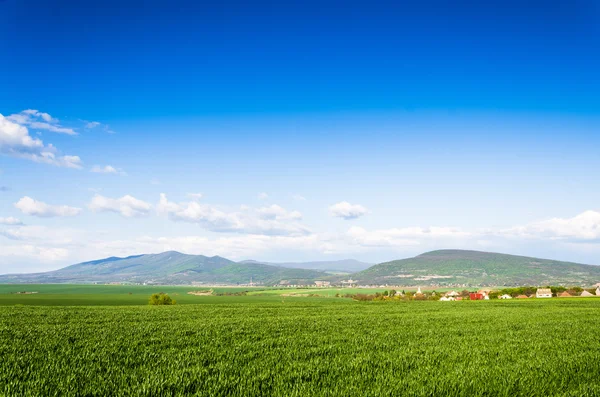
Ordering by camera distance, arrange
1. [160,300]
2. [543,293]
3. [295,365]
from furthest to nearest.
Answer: [543,293], [160,300], [295,365]

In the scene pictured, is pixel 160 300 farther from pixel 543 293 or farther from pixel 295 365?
pixel 543 293

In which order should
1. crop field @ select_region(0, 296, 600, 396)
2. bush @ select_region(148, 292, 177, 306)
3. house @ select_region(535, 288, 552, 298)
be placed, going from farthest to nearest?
→ house @ select_region(535, 288, 552, 298), bush @ select_region(148, 292, 177, 306), crop field @ select_region(0, 296, 600, 396)

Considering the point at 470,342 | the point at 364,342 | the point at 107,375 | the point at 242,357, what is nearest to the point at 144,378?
the point at 107,375

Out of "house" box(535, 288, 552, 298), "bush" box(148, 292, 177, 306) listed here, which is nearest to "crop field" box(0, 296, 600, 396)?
"bush" box(148, 292, 177, 306)

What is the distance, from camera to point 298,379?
927 centimetres

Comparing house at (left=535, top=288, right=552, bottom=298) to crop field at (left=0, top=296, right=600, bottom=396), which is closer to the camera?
crop field at (left=0, top=296, right=600, bottom=396)

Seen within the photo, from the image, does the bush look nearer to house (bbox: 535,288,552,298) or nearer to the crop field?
the crop field

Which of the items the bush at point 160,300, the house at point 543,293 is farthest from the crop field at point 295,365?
the house at point 543,293

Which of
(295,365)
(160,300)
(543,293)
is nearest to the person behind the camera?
(295,365)

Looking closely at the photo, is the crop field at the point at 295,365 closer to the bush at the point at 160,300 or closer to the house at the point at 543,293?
the bush at the point at 160,300

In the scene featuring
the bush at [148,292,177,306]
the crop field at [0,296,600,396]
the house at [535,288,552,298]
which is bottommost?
the house at [535,288,552,298]

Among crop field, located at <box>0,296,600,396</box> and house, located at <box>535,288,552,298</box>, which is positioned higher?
crop field, located at <box>0,296,600,396</box>

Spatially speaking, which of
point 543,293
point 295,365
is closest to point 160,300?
point 295,365

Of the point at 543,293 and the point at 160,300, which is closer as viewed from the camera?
the point at 160,300
